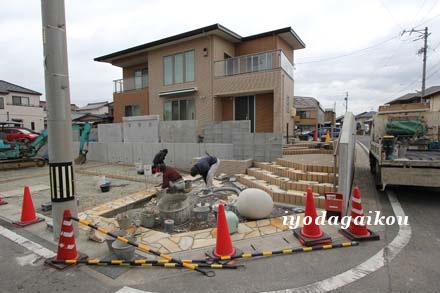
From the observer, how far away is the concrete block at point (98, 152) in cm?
1356

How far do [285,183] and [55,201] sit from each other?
4738 mm

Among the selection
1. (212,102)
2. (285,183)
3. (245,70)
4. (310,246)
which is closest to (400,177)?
(285,183)

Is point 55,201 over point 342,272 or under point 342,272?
over

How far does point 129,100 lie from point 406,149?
1580 cm

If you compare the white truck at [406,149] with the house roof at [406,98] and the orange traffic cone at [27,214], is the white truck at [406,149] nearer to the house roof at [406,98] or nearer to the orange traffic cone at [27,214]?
the orange traffic cone at [27,214]

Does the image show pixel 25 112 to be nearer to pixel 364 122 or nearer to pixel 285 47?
pixel 285 47

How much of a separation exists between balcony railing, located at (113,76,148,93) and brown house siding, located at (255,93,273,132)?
27.1 ft

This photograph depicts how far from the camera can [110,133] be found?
1475cm

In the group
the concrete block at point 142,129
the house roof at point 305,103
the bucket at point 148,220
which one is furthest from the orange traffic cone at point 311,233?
the house roof at point 305,103

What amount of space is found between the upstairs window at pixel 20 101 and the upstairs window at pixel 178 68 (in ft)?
79.5

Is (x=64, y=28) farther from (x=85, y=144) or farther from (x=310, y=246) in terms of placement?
(x=85, y=144)

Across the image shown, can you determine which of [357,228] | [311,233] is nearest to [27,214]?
[311,233]

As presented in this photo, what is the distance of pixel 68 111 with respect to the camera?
154 inches

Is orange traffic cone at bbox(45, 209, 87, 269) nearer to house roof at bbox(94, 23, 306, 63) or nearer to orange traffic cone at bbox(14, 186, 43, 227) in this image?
orange traffic cone at bbox(14, 186, 43, 227)
